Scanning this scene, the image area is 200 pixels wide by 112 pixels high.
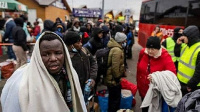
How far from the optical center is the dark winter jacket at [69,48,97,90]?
254cm

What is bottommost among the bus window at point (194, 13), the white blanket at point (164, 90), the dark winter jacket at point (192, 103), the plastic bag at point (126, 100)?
the plastic bag at point (126, 100)

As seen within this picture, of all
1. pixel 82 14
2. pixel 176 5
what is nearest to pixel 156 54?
pixel 176 5

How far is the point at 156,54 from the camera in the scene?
112 inches

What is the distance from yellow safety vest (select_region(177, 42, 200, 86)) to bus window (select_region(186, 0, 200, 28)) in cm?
385

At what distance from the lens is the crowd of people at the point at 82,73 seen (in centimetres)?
133

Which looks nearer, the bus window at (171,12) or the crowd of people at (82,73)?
the crowd of people at (82,73)

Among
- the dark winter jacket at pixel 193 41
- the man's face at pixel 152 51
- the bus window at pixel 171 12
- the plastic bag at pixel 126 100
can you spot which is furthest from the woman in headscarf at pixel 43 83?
the bus window at pixel 171 12

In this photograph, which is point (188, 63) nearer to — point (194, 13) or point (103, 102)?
point (103, 102)

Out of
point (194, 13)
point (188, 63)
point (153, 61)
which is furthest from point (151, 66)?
point (194, 13)

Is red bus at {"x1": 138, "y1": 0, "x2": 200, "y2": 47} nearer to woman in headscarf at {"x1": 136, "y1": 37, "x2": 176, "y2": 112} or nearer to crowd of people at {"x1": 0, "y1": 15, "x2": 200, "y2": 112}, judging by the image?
crowd of people at {"x1": 0, "y1": 15, "x2": 200, "y2": 112}

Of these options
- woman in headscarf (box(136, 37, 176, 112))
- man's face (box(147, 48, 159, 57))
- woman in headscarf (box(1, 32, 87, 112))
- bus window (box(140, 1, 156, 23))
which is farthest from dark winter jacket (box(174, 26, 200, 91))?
bus window (box(140, 1, 156, 23))

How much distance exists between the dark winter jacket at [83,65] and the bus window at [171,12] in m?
5.59

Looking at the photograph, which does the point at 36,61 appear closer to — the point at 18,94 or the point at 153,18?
the point at 18,94

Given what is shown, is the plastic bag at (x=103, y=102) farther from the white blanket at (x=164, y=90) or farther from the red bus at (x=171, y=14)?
the red bus at (x=171, y=14)
